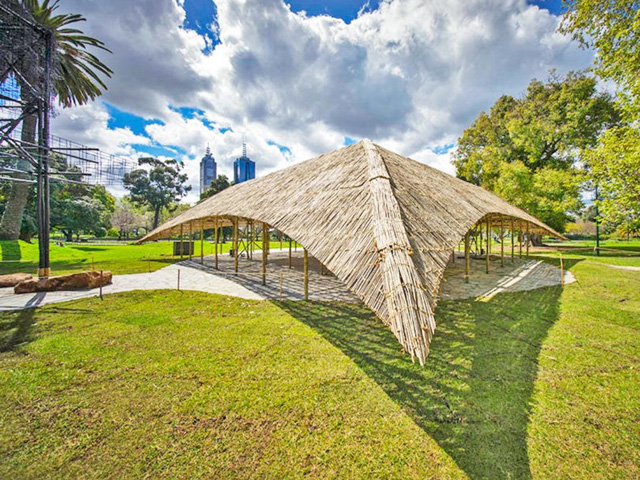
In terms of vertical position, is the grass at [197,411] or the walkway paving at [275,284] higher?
A: the walkway paving at [275,284]

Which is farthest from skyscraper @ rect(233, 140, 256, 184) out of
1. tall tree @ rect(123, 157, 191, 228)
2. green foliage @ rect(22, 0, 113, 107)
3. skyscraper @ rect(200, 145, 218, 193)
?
green foliage @ rect(22, 0, 113, 107)

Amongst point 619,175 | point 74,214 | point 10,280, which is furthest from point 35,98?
point 74,214

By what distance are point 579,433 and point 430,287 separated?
2022mm

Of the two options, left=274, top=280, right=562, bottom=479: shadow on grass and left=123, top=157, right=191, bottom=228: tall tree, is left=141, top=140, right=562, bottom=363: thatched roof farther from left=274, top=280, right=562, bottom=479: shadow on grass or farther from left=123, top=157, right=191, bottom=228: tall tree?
left=123, top=157, right=191, bottom=228: tall tree

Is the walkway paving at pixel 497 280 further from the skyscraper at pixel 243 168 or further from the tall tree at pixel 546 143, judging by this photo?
the skyscraper at pixel 243 168

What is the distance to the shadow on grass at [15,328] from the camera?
4441mm

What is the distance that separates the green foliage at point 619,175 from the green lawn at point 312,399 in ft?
18.6

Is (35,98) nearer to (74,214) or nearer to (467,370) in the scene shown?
(467,370)

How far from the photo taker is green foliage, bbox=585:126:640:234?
805 centimetres

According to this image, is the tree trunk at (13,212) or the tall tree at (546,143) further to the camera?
the tall tree at (546,143)

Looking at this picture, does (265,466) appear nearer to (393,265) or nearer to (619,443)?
(393,265)

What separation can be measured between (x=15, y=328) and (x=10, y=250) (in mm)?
14426

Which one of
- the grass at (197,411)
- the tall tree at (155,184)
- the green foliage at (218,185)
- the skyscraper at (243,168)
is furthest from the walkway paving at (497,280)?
the skyscraper at (243,168)

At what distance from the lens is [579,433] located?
2.61 meters
